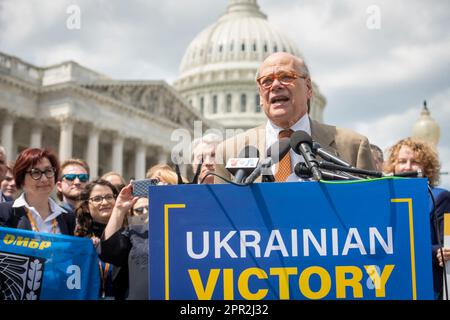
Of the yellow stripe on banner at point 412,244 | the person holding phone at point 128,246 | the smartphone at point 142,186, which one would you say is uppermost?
the smartphone at point 142,186

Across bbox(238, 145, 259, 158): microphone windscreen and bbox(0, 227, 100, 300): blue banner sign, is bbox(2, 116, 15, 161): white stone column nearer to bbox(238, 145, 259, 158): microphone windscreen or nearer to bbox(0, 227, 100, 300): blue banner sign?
bbox(0, 227, 100, 300): blue banner sign

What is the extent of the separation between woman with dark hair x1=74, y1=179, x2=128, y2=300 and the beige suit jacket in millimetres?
1206

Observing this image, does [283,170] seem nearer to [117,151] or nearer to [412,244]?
[412,244]

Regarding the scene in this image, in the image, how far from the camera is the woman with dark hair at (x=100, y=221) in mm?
4219

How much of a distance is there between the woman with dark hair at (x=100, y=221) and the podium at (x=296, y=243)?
72.1 inches

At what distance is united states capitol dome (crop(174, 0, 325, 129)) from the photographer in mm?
85875

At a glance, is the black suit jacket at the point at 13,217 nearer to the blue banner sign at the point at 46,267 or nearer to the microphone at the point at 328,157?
the blue banner sign at the point at 46,267

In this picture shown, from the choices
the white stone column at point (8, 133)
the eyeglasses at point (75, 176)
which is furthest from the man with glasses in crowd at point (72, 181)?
the white stone column at point (8, 133)

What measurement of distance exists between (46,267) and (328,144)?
175 cm

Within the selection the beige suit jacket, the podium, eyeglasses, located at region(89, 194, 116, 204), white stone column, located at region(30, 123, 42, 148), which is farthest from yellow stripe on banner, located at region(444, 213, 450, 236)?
white stone column, located at region(30, 123, 42, 148)
